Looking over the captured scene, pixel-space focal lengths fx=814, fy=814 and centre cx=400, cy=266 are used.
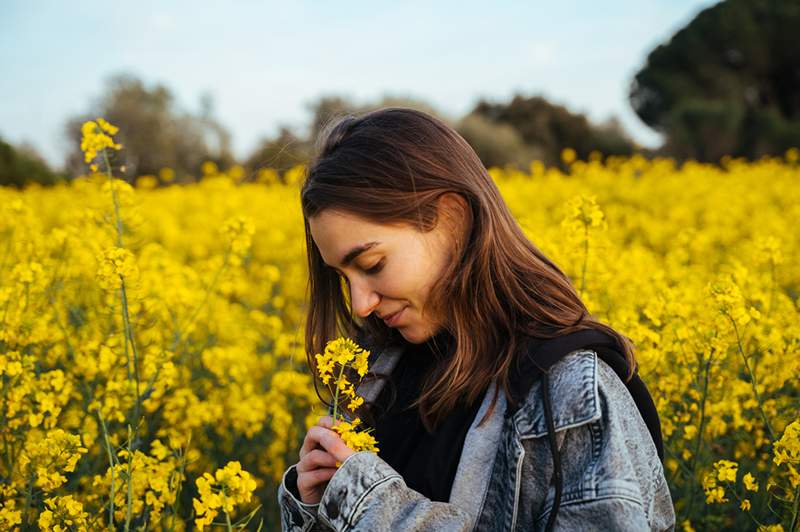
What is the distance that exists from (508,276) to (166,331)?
2.37m

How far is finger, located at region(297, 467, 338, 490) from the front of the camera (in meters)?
1.63

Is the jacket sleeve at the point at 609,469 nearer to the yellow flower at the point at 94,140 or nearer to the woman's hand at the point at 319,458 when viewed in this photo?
the woman's hand at the point at 319,458

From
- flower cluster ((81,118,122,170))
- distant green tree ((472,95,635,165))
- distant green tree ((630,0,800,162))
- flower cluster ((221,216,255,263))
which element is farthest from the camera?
distant green tree ((630,0,800,162))

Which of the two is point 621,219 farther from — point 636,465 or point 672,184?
point 636,465

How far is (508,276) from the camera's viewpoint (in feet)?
5.82

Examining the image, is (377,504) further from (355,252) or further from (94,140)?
(94,140)

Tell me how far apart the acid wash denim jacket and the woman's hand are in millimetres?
52

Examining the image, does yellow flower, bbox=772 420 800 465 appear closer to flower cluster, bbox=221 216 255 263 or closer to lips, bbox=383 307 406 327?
lips, bbox=383 307 406 327

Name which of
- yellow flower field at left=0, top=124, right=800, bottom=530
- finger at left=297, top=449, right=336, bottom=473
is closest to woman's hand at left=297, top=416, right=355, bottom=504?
finger at left=297, top=449, right=336, bottom=473

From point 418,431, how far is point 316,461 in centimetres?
26

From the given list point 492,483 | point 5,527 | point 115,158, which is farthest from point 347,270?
point 115,158

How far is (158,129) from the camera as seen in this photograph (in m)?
21.8

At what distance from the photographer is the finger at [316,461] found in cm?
161

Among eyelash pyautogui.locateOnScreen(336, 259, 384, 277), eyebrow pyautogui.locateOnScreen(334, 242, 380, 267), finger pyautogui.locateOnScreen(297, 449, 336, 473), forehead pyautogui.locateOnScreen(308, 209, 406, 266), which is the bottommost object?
finger pyautogui.locateOnScreen(297, 449, 336, 473)
